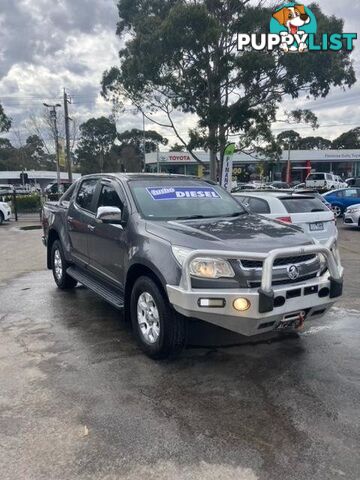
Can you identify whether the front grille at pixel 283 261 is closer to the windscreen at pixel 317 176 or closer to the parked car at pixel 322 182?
the parked car at pixel 322 182

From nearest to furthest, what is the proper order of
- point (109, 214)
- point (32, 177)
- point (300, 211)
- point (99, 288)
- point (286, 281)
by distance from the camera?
point (286, 281)
point (109, 214)
point (99, 288)
point (300, 211)
point (32, 177)

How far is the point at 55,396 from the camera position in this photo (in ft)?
11.8

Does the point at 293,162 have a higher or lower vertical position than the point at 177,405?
higher

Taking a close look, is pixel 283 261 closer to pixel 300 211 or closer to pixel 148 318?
pixel 148 318

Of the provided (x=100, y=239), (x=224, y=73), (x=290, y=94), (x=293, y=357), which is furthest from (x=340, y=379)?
(x=290, y=94)

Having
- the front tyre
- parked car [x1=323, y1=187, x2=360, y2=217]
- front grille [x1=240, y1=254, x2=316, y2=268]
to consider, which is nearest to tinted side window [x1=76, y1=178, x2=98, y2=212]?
the front tyre

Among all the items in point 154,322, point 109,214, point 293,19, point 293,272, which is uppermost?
point 293,19

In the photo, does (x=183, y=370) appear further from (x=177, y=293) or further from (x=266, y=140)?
(x=266, y=140)

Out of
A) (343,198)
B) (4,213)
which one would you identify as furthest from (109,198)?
(343,198)

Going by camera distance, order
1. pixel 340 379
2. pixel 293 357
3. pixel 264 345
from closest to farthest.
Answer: pixel 340 379 → pixel 293 357 → pixel 264 345

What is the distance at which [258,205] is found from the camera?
28.2 ft

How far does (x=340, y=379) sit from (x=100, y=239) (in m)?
3.10

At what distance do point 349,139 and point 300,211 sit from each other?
260 feet

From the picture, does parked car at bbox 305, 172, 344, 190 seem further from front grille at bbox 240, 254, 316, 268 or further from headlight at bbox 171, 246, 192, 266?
headlight at bbox 171, 246, 192, 266
